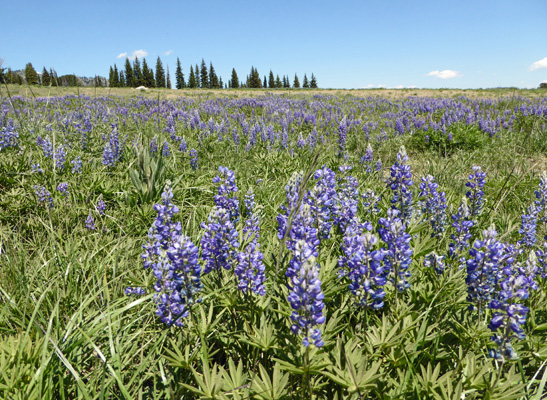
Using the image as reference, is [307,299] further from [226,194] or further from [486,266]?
[226,194]

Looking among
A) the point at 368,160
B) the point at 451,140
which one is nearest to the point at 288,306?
the point at 368,160

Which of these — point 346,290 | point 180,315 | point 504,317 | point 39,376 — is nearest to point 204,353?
point 180,315

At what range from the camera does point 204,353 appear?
1.77 m

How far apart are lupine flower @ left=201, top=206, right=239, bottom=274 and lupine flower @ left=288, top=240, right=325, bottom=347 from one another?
69 centimetres

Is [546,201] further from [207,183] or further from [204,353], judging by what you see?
[207,183]

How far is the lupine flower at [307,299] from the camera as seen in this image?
1.49 metres

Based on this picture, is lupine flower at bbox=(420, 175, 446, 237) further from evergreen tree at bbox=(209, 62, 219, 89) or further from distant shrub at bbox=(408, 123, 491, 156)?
evergreen tree at bbox=(209, 62, 219, 89)

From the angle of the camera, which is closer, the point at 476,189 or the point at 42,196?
the point at 476,189

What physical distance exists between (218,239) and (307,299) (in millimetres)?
883

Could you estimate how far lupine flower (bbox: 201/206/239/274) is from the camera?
214 cm

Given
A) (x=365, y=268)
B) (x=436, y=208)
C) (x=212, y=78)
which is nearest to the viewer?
(x=365, y=268)

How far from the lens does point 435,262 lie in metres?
2.49

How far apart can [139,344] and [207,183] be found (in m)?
3.51

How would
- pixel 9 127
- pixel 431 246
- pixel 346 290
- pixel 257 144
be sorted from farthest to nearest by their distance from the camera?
1. pixel 257 144
2. pixel 9 127
3. pixel 431 246
4. pixel 346 290
